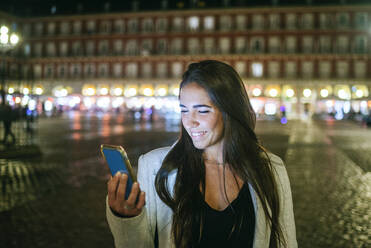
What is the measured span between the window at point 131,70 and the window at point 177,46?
507 cm

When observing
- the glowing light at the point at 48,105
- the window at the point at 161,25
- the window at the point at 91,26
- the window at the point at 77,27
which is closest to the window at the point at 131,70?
the window at the point at 161,25

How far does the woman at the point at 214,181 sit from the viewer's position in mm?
1700

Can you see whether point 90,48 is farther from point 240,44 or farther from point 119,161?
point 119,161

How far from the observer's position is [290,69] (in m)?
46.5

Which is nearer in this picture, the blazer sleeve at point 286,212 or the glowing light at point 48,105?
the blazer sleeve at point 286,212

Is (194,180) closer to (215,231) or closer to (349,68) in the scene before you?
(215,231)

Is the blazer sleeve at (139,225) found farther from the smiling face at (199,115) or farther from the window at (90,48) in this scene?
the window at (90,48)

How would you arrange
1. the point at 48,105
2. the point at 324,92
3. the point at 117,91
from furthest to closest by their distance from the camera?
the point at 117,91 → the point at 48,105 → the point at 324,92

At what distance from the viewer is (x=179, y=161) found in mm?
1803

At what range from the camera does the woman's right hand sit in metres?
1.40

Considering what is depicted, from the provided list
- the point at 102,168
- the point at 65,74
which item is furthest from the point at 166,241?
the point at 65,74

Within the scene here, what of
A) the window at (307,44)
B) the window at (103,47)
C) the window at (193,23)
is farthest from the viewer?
the window at (103,47)

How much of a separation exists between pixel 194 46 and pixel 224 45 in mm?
3532

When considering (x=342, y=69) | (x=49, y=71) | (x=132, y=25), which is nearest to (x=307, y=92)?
(x=342, y=69)
